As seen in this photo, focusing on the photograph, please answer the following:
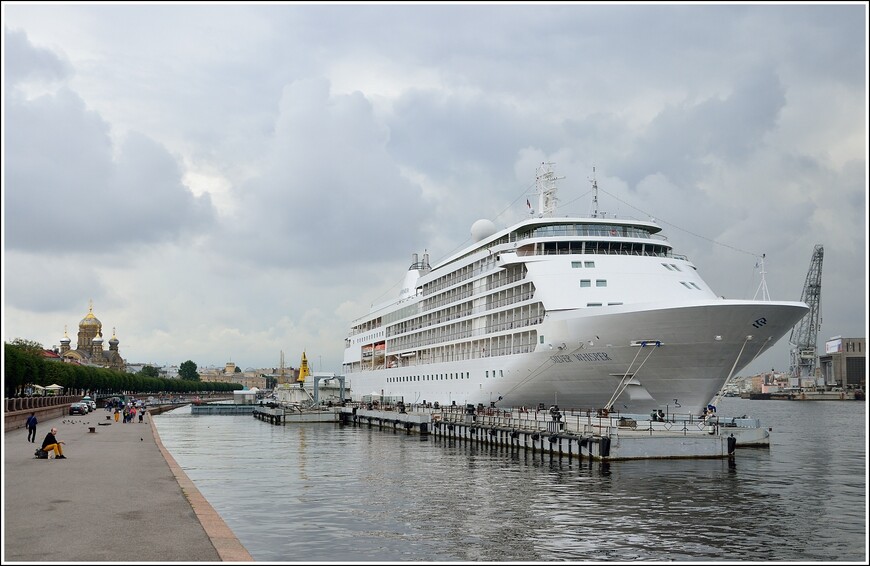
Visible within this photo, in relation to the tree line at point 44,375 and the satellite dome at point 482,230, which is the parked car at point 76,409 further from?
the satellite dome at point 482,230

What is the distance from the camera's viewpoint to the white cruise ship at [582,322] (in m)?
41.8

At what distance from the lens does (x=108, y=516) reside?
56.4 ft

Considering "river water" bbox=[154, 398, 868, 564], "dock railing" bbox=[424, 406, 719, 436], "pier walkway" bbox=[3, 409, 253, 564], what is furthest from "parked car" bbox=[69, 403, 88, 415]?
"pier walkway" bbox=[3, 409, 253, 564]

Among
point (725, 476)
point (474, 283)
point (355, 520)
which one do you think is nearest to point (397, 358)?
point (474, 283)

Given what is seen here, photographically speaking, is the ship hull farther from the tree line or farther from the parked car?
the parked car

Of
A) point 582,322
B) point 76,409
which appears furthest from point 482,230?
point 76,409

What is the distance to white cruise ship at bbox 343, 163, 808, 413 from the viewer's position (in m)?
41.8

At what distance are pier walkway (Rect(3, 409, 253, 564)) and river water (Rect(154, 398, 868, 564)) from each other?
1921 mm

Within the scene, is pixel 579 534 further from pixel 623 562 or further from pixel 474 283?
pixel 474 283

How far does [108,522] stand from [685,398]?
3478 cm

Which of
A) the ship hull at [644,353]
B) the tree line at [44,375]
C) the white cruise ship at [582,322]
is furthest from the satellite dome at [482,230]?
the tree line at [44,375]

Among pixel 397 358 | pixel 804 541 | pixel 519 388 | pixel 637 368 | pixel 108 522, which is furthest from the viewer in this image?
pixel 397 358

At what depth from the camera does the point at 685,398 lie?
44.8m

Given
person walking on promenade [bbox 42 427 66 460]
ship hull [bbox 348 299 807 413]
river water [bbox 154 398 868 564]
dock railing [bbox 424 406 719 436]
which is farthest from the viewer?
ship hull [bbox 348 299 807 413]
